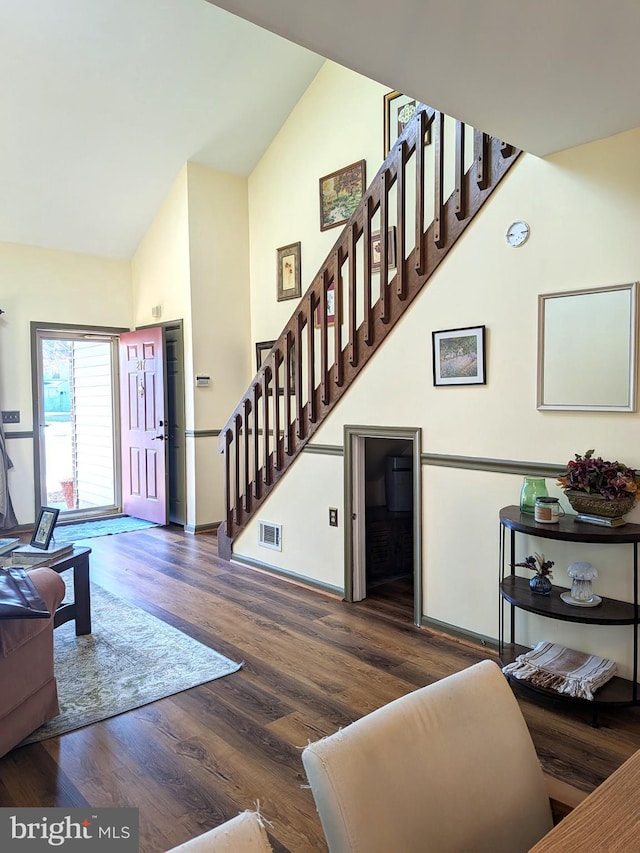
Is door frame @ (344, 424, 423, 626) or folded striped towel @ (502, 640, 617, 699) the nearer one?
folded striped towel @ (502, 640, 617, 699)

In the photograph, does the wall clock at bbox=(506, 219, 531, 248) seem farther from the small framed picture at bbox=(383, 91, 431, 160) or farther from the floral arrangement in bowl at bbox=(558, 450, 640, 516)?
the small framed picture at bbox=(383, 91, 431, 160)

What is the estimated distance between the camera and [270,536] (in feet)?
14.9

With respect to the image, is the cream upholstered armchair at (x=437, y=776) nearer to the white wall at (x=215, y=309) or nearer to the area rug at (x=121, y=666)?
the area rug at (x=121, y=666)

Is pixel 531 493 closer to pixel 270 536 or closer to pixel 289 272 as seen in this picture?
pixel 270 536

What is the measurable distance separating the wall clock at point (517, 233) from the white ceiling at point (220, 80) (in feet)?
1.10

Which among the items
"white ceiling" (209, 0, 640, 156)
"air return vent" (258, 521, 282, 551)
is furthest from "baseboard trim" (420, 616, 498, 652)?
"white ceiling" (209, 0, 640, 156)

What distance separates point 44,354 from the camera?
674 centimetres

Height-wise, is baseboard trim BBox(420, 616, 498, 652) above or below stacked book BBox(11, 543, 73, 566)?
below

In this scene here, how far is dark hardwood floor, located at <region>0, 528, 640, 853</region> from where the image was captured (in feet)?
6.57

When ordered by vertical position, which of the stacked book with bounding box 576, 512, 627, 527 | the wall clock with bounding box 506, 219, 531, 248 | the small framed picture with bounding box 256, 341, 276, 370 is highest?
the wall clock with bounding box 506, 219, 531, 248

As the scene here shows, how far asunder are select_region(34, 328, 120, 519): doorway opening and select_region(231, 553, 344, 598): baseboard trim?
2.71 metres

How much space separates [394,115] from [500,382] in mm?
2994

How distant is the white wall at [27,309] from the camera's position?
580cm

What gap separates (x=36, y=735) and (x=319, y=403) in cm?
251
